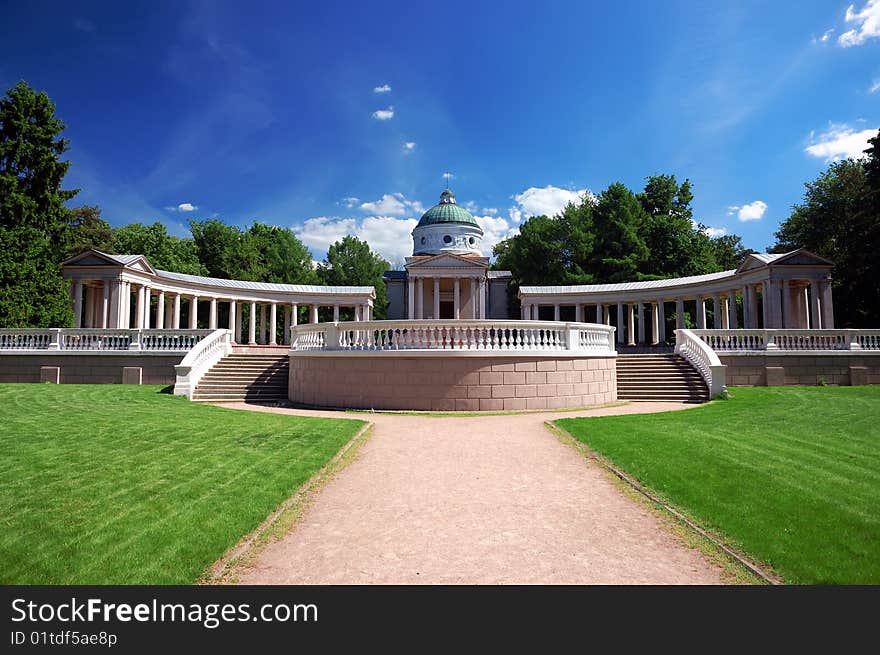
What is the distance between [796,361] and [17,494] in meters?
27.6

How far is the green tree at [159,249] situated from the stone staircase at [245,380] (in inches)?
1415

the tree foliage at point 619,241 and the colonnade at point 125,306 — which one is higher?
the tree foliage at point 619,241

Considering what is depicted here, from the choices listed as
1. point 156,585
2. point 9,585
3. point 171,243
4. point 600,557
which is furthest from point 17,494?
point 171,243

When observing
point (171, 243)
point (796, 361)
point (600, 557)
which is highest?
point (171, 243)

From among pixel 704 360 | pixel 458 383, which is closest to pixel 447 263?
pixel 704 360

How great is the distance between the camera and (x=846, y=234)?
41969 millimetres

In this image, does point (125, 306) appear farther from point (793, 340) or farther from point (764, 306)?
point (764, 306)

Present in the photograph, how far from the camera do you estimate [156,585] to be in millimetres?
4020

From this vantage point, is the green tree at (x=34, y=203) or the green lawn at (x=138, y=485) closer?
the green lawn at (x=138, y=485)

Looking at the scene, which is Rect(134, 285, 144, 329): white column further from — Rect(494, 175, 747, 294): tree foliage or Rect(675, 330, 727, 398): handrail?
Rect(494, 175, 747, 294): tree foliage

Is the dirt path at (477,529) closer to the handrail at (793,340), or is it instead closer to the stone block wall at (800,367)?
the stone block wall at (800,367)

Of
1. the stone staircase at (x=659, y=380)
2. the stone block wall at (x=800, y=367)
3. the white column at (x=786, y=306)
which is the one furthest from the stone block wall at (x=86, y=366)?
the white column at (x=786, y=306)

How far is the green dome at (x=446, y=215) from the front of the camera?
2771 inches
